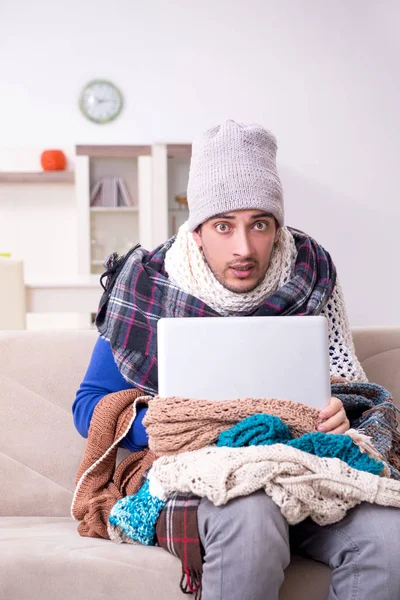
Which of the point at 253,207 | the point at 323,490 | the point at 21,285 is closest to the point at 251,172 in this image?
the point at 253,207

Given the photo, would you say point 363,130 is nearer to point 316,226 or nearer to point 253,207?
point 316,226

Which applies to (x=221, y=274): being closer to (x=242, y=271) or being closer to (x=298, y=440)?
(x=242, y=271)

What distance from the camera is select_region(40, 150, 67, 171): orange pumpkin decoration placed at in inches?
221

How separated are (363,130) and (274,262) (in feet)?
14.8

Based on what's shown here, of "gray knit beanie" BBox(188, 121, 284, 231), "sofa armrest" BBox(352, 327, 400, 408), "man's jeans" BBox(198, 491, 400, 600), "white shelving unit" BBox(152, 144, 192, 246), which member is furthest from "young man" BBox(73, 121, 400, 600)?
"white shelving unit" BBox(152, 144, 192, 246)

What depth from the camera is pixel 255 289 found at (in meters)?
1.63

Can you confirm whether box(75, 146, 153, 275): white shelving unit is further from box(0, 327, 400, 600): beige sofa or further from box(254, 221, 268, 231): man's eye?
box(254, 221, 268, 231): man's eye

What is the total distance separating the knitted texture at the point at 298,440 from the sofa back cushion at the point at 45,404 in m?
0.56

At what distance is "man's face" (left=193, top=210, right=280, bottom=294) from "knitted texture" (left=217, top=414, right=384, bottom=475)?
430 mm

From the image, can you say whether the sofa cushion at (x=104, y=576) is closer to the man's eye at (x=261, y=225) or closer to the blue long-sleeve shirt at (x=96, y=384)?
the blue long-sleeve shirt at (x=96, y=384)

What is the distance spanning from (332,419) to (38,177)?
4.78m

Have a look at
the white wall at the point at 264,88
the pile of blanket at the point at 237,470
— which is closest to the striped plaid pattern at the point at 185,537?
the pile of blanket at the point at 237,470

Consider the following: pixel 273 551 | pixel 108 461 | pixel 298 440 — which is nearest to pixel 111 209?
pixel 108 461

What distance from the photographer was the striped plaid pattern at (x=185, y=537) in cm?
123
